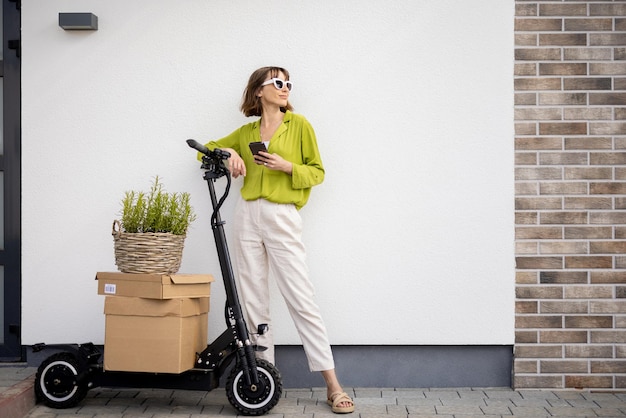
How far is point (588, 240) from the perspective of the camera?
5.16 m

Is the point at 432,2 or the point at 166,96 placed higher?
the point at 432,2

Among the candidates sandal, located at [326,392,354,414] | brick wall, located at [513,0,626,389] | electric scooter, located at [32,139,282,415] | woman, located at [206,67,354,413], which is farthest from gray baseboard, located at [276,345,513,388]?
electric scooter, located at [32,139,282,415]

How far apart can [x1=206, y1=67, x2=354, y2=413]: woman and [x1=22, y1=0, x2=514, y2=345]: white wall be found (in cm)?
35

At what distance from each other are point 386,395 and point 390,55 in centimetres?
204

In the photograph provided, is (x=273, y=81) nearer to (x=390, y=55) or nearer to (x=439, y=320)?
(x=390, y=55)

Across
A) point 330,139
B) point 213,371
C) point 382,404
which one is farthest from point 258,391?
point 330,139

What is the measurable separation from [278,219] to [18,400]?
169 cm

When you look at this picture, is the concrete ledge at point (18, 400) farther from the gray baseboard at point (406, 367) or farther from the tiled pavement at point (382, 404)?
the gray baseboard at point (406, 367)

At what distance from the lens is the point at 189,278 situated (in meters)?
4.57

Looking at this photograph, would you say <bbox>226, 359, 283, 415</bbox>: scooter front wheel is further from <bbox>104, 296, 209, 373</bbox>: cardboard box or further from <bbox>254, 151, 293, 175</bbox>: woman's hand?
<bbox>254, 151, 293, 175</bbox>: woman's hand

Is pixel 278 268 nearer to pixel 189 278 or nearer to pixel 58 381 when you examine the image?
→ pixel 189 278

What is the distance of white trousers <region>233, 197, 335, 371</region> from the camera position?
480 cm

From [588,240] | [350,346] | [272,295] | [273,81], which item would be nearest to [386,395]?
[350,346]

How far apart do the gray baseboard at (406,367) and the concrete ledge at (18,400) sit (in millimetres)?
1446
